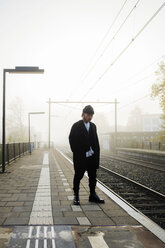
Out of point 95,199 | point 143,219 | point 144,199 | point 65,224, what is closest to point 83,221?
point 65,224

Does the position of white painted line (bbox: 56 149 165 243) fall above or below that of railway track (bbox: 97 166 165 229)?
above

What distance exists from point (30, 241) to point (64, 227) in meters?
0.58

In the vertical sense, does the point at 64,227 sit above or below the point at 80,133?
below

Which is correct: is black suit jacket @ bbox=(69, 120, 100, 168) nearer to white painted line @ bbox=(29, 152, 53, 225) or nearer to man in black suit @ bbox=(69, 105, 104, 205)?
man in black suit @ bbox=(69, 105, 104, 205)

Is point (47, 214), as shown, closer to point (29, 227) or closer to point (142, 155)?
point (29, 227)

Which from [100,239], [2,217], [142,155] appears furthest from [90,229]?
[142,155]

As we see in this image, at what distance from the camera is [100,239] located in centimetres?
284

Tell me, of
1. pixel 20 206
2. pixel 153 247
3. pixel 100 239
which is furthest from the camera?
pixel 20 206

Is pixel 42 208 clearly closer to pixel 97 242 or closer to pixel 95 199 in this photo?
pixel 95 199

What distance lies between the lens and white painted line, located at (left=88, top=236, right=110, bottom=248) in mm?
2678

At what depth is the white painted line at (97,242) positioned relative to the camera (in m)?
2.68

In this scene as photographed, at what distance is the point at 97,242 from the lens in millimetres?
2760

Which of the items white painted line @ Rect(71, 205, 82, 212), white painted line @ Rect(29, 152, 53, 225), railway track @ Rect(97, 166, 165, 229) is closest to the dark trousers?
white painted line @ Rect(71, 205, 82, 212)

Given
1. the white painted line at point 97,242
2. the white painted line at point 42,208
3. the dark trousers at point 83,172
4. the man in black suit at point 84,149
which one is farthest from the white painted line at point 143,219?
the white painted line at point 42,208
